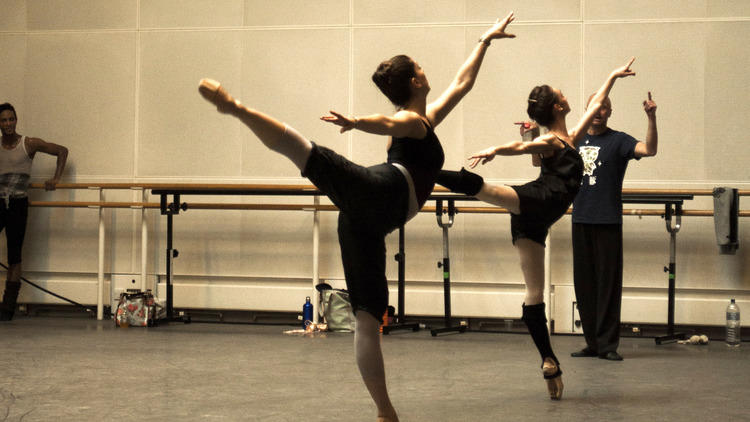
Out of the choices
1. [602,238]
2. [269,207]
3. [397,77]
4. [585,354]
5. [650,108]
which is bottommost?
[585,354]

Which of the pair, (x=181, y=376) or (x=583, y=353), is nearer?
(x=181, y=376)

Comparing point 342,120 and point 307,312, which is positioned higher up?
point 342,120

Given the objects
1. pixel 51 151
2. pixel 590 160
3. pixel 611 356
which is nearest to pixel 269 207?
pixel 51 151

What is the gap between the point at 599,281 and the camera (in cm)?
505

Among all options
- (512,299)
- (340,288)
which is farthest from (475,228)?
(340,288)

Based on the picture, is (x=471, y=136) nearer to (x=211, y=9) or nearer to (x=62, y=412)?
(x=211, y=9)

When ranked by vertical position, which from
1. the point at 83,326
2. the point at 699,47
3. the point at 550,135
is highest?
the point at 699,47

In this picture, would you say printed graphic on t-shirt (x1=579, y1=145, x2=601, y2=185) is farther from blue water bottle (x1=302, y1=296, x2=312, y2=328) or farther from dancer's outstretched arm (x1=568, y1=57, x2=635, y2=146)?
blue water bottle (x1=302, y1=296, x2=312, y2=328)

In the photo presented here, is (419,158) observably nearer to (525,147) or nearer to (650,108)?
(525,147)

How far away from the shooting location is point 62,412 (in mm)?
3217

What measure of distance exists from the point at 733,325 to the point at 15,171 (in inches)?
227

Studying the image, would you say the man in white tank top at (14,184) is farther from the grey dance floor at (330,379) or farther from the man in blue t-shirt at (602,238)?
the man in blue t-shirt at (602,238)

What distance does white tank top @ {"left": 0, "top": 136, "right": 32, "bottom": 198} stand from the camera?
6.77m

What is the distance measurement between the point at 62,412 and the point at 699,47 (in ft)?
17.3
